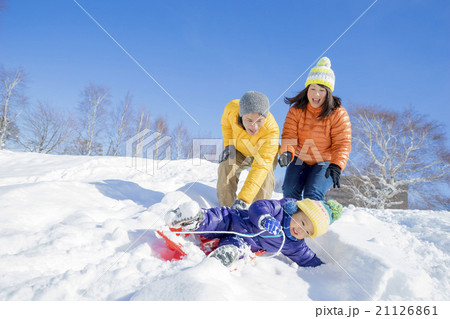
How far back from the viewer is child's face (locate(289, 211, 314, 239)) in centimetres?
208

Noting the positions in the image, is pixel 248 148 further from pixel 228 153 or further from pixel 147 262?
pixel 147 262

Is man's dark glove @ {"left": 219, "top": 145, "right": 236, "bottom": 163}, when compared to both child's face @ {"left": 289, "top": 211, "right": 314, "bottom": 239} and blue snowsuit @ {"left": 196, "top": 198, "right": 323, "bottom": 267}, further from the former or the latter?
child's face @ {"left": 289, "top": 211, "right": 314, "bottom": 239}

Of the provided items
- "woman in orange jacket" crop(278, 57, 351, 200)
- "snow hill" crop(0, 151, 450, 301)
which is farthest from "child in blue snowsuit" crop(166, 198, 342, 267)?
"woman in orange jacket" crop(278, 57, 351, 200)

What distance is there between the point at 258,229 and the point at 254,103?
1244mm

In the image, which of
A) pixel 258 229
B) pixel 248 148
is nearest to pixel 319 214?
pixel 258 229

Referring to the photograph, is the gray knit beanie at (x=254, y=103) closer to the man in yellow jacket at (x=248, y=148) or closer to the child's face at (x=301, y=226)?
the man in yellow jacket at (x=248, y=148)

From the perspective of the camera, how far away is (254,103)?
266 cm

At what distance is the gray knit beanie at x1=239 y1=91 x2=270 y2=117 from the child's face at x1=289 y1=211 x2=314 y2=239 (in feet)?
3.65

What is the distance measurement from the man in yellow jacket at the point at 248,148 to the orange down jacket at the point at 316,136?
0.72 ft

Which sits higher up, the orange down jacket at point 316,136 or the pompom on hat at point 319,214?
the orange down jacket at point 316,136

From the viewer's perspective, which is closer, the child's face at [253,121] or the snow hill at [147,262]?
the snow hill at [147,262]

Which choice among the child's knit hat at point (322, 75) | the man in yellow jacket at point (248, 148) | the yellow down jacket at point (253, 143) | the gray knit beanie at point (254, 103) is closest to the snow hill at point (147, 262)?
the man in yellow jacket at point (248, 148)

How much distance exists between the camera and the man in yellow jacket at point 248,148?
2.68m

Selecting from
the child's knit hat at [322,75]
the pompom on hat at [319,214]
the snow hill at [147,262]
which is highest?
the child's knit hat at [322,75]
